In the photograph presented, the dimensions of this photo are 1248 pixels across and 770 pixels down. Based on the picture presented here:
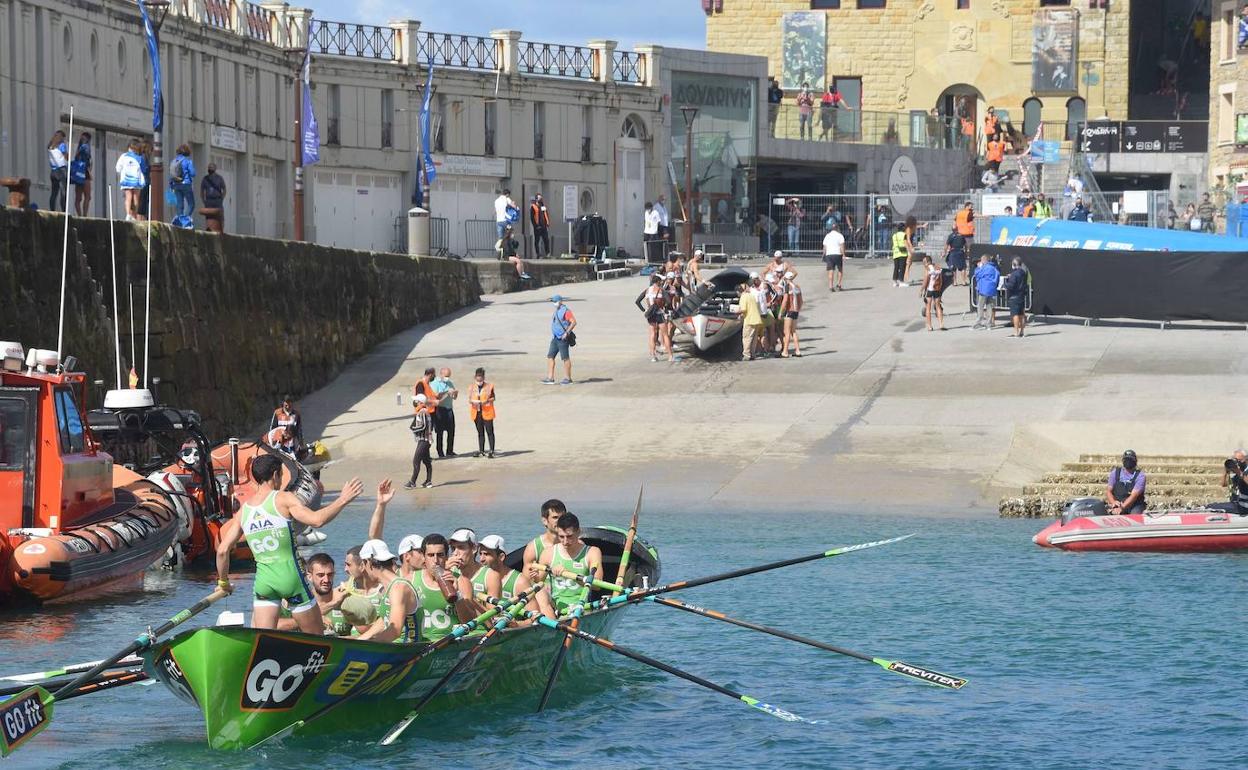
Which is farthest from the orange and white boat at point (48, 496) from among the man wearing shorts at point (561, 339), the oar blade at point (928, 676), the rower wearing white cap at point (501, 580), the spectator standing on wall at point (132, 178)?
the man wearing shorts at point (561, 339)

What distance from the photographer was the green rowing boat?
524 inches

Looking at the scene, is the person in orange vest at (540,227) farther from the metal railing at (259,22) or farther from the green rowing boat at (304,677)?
the green rowing boat at (304,677)

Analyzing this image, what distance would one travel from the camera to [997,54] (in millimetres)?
69188

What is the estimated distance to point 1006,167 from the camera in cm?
6050

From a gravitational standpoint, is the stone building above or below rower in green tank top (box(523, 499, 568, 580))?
above

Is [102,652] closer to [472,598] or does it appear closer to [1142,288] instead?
[472,598]

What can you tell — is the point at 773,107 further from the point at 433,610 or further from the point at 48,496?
the point at 433,610

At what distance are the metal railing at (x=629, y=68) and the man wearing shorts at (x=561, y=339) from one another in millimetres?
21468

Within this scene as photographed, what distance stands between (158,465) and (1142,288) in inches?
843

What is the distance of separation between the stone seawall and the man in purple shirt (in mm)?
14554

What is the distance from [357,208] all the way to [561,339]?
1875cm

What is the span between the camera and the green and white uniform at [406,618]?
48.2 ft

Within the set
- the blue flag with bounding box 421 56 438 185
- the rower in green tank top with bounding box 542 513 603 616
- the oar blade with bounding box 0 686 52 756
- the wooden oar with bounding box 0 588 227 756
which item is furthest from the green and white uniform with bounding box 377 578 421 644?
the blue flag with bounding box 421 56 438 185

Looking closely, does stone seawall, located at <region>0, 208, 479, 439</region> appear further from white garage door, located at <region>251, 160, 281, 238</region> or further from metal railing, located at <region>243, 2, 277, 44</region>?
metal railing, located at <region>243, 2, 277, 44</region>
